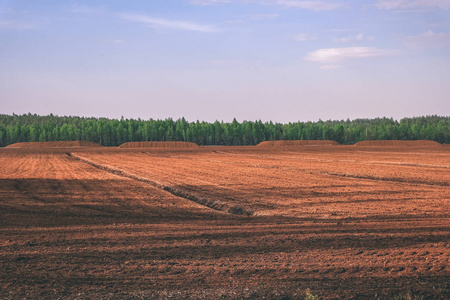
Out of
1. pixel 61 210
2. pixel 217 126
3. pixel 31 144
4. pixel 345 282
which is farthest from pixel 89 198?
pixel 217 126

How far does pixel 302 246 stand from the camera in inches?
452

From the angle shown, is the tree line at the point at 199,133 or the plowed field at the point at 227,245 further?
the tree line at the point at 199,133

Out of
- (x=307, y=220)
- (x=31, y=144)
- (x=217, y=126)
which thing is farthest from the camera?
(x=217, y=126)

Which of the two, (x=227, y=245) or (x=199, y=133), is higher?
(x=199, y=133)

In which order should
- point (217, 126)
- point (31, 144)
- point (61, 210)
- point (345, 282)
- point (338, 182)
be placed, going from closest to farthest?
point (345, 282), point (61, 210), point (338, 182), point (31, 144), point (217, 126)

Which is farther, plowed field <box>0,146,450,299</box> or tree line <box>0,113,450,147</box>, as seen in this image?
tree line <box>0,113,450,147</box>

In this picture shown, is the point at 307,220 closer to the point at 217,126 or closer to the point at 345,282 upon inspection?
the point at 345,282

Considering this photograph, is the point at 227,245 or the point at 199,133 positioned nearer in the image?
the point at 227,245

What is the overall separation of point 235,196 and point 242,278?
13511 millimetres

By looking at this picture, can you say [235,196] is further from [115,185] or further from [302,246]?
[302,246]

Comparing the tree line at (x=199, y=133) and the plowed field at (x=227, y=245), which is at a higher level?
the tree line at (x=199, y=133)

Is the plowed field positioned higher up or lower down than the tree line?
lower down

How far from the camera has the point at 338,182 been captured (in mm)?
27984

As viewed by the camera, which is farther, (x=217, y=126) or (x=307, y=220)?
(x=217, y=126)
